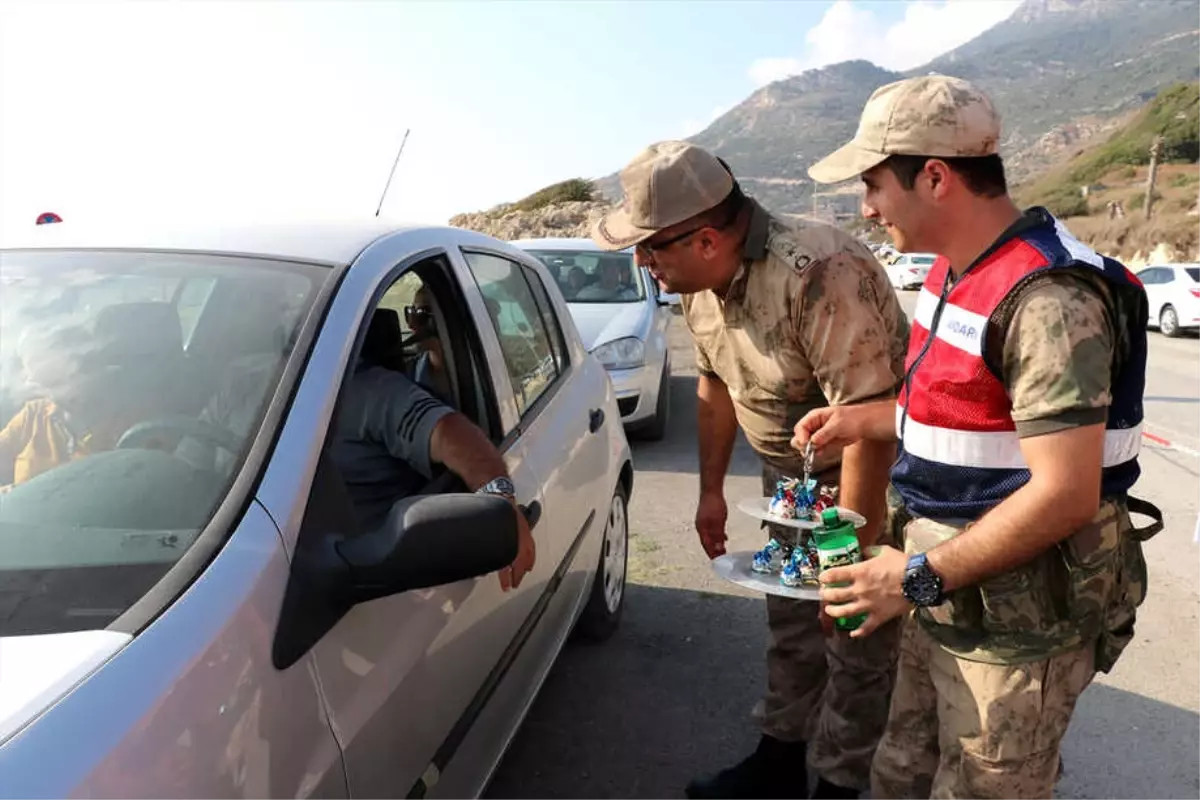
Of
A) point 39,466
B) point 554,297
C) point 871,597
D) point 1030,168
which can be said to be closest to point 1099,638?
point 871,597

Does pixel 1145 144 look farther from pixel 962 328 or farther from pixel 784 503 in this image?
pixel 962 328

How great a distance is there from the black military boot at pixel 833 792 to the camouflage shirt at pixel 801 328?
91 centimetres

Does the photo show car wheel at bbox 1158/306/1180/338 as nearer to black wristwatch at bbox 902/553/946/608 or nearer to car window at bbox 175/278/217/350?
black wristwatch at bbox 902/553/946/608

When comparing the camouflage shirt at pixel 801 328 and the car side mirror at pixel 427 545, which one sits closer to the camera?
the car side mirror at pixel 427 545

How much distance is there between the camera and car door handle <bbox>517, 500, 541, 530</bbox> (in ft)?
8.04

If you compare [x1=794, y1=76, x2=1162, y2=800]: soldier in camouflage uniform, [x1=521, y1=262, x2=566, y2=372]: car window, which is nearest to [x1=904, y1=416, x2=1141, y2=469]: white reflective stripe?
[x1=794, y1=76, x2=1162, y2=800]: soldier in camouflage uniform

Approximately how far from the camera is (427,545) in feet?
4.90

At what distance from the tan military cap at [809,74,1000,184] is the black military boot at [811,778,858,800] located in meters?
1.73

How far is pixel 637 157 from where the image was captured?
234cm

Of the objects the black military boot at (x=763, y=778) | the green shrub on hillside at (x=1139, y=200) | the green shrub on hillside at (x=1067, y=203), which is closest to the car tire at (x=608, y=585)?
the black military boot at (x=763, y=778)

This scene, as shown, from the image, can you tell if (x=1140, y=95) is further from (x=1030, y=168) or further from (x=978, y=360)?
(x=978, y=360)

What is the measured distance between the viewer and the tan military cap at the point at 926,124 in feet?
5.28

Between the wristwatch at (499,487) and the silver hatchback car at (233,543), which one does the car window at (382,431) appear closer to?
the silver hatchback car at (233,543)

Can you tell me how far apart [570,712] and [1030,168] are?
143878 millimetres
